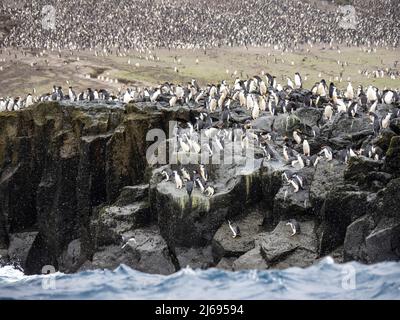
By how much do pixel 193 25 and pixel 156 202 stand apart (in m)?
80.6

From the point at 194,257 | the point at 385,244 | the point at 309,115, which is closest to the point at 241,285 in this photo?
the point at 385,244

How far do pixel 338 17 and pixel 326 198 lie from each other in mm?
94083

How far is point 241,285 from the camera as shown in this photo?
18.4m

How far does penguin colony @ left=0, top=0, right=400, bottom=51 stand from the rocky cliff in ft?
189

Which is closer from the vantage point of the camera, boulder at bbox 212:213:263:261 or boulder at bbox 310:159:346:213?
boulder at bbox 310:159:346:213

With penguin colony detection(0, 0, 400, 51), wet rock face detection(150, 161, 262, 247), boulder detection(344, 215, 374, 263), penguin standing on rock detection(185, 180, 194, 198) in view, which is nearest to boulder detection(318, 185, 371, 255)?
boulder detection(344, 215, 374, 263)

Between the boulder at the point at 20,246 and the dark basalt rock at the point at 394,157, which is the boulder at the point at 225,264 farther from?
the boulder at the point at 20,246

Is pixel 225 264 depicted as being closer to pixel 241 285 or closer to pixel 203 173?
pixel 203 173

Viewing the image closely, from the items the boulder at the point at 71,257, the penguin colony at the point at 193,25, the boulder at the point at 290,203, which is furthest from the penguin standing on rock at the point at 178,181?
the penguin colony at the point at 193,25

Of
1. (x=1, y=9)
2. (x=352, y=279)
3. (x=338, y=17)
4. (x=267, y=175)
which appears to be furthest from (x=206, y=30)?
(x=352, y=279)

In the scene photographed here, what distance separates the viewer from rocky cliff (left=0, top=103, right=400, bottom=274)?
21.3m

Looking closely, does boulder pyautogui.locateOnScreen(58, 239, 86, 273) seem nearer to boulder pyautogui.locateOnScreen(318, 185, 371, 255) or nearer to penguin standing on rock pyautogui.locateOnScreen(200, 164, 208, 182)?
penguin standing on rock pyautogui.locateOnScreen(200, 164, 208, 182)

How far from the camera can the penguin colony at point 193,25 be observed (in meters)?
92.2

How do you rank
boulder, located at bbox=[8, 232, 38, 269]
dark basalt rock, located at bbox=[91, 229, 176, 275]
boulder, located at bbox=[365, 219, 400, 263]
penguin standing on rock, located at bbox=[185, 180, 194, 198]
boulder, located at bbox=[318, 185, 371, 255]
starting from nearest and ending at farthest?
boulder, located at bbox=[365, 219, 400, 263] → boulder, located at bbox=[318, 185, 371, 255] → penguin standing on rock, located at bbox=[185, 180, 194, 198] → dark basalt rock, located at bbox=[91, 229, 176, 275] → boulder, located at bbox=[8, 232, 38, 269]
